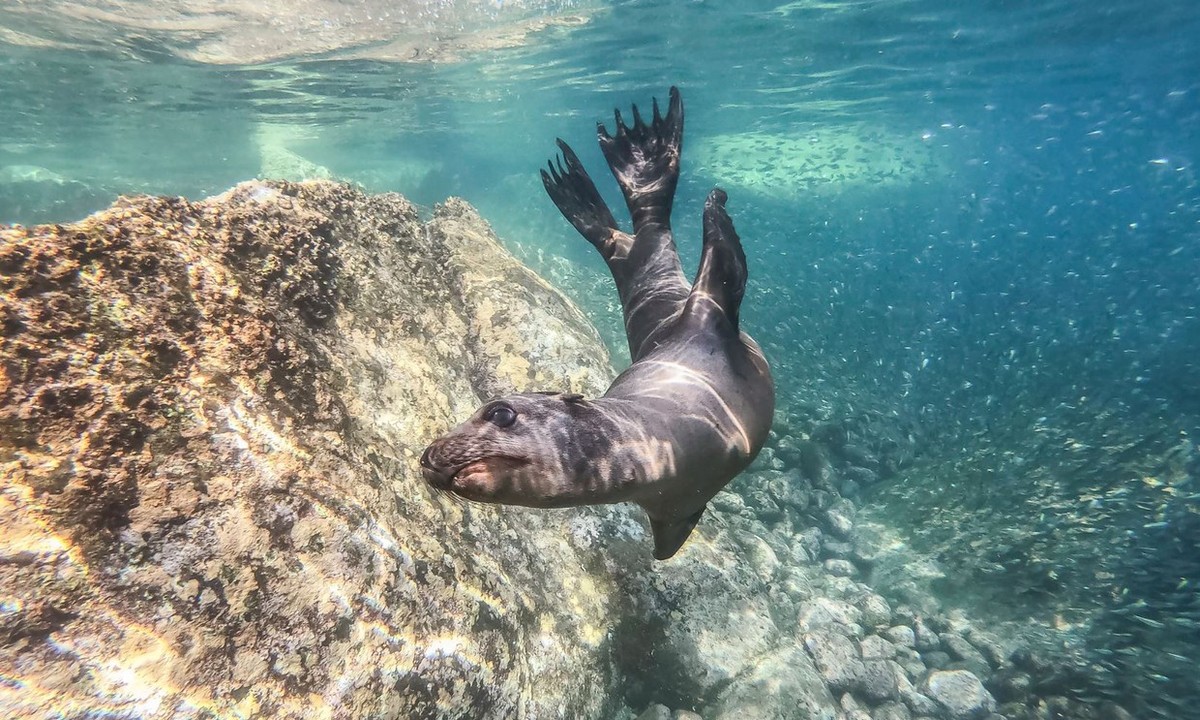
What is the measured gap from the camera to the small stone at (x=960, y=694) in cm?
548

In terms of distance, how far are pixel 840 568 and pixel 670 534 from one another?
593 cm

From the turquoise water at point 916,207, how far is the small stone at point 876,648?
182 centimetres

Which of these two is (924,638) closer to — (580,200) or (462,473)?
(580,200)

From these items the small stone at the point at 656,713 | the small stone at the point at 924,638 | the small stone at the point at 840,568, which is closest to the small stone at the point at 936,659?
the small stone at the point at 924,638

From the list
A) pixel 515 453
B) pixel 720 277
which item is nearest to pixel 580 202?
pixel 720 277

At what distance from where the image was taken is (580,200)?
504 centimetres

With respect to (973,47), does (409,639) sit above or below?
below

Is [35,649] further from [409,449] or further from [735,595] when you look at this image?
[735,595]

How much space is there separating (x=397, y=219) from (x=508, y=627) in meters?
3.98

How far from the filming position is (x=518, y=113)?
117 ft

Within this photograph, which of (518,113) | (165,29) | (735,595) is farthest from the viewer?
(518,113)

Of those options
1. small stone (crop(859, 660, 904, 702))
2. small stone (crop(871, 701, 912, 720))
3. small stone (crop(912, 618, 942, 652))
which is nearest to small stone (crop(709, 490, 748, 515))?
small stone (crop(859, 660, 904, 702))

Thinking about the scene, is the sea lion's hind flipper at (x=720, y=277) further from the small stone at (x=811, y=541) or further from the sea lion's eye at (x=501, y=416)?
the small stone at (x=811, y=541)

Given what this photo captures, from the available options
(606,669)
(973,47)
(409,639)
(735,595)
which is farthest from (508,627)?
(973,47)
